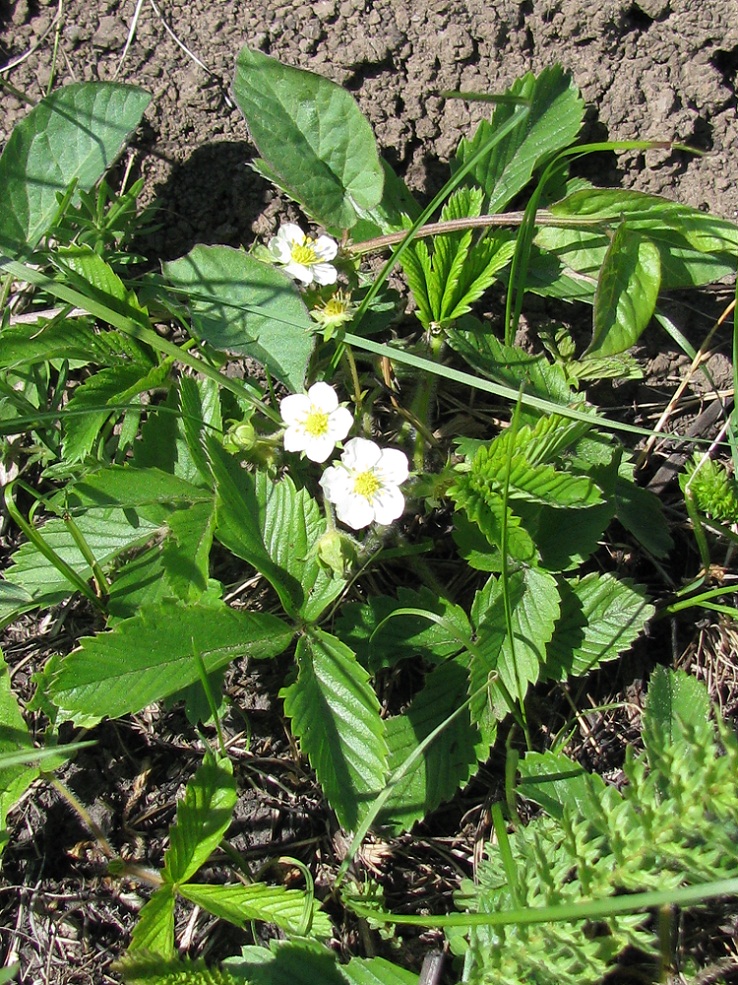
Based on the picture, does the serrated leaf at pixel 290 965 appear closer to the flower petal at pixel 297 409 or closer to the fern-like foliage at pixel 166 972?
the fern-like foliage at pixel 166 972

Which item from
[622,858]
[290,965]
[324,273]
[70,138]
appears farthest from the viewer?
[70,138]

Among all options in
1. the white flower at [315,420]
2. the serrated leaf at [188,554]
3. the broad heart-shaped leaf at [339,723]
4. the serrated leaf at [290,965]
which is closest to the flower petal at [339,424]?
the white flower at [315,420]

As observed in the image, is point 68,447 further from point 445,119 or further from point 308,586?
point 445,119

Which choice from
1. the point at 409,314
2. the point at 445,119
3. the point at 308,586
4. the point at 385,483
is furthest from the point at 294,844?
the point at 445,119

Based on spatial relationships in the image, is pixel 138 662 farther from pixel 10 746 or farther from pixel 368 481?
pixel 368 481

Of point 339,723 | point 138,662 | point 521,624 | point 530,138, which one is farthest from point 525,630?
point 530,138

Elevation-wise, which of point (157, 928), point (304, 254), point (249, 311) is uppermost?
point (304, 254)
